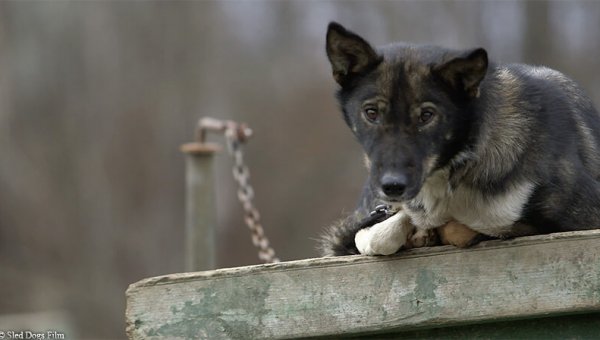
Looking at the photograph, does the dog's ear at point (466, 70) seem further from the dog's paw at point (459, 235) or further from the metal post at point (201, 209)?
the metal post at point (201, 209)

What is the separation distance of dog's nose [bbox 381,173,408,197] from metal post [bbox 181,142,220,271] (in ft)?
10.9

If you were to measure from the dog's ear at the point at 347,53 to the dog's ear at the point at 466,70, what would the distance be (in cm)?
29

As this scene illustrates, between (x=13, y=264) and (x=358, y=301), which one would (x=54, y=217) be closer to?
(x=13, y=264)

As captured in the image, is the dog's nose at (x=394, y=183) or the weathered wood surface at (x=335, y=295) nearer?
the dog's nose at (x=394, y=183)

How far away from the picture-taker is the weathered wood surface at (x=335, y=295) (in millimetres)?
4219

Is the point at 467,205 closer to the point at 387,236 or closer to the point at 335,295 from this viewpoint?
the point at 387,236

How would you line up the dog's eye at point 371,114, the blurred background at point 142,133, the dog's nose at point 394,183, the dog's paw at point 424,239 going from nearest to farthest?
1. the dog's nose at point 394,183
2. the dog's eye at point 371,114
3. the dog's paw at point 424,239
4. the blurred background at point 142,133

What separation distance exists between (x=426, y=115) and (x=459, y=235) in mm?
578

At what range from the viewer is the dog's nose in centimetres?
395

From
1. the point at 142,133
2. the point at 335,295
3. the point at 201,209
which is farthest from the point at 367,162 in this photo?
the point at 142,133

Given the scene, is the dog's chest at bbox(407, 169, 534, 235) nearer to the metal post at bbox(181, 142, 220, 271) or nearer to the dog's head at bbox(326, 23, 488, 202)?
the dog's head at bbox(326, 23, 488, 202)

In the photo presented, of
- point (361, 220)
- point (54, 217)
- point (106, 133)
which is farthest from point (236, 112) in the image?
point (361, 220)

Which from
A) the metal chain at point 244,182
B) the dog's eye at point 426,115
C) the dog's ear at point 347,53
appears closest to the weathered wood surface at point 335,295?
the dog's eye at point 426,115

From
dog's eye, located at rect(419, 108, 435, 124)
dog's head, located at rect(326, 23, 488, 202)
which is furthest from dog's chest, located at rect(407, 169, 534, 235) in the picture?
dog's eye, located at rect(419, 108, 435, 124)
